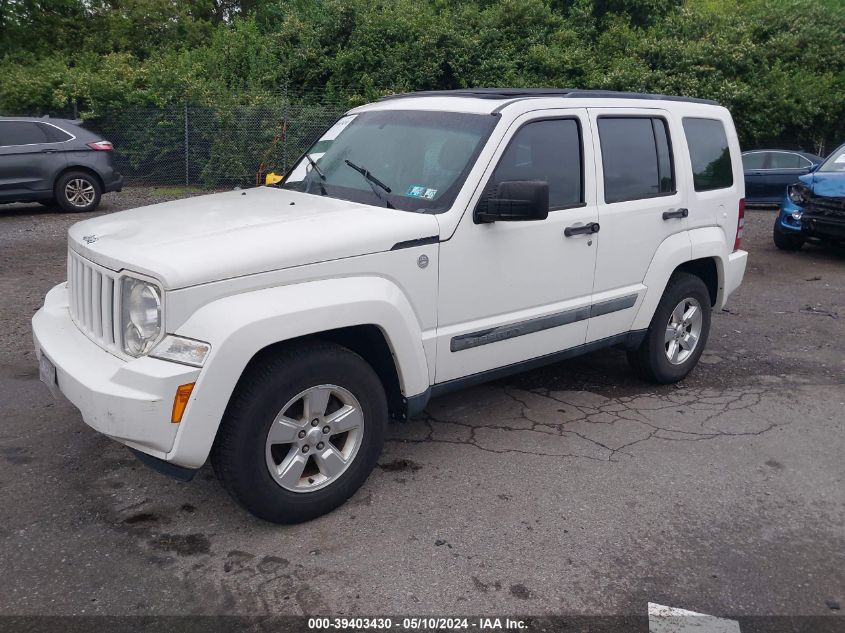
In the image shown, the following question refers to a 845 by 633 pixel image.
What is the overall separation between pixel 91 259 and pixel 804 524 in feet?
11.9

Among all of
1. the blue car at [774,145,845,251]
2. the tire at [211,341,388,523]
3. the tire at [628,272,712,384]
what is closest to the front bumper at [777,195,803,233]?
the blue car at [774,145,845,251]

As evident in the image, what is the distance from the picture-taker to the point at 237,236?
141 inches

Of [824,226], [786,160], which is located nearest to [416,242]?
[824,226]

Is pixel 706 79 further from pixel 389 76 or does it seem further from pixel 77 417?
pixel 77 417

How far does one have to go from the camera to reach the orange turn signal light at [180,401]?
3203 mm

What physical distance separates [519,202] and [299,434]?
1555 mm

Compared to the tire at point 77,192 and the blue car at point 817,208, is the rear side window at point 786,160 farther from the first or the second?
the tire at point 77,192

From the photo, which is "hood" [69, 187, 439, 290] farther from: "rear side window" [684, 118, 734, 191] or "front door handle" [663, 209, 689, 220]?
"rear side window" [684, 118, 734, 191]

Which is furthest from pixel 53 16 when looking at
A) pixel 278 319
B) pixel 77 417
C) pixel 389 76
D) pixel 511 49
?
pixel 278 319

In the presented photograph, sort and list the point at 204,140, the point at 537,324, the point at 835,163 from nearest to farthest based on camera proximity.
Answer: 1. the point at 537,324
2. the point at 835,163
3. the point at 204,140

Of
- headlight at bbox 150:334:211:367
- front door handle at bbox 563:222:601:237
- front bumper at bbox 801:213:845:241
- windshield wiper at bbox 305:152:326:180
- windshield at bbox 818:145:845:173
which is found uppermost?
windshield at bbox 818:145:845:173

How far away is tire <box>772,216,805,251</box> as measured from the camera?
11289 millimetres

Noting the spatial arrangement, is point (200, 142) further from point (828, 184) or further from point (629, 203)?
point (629, 203)

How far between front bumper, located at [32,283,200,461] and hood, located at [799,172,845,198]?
31.0 feet
